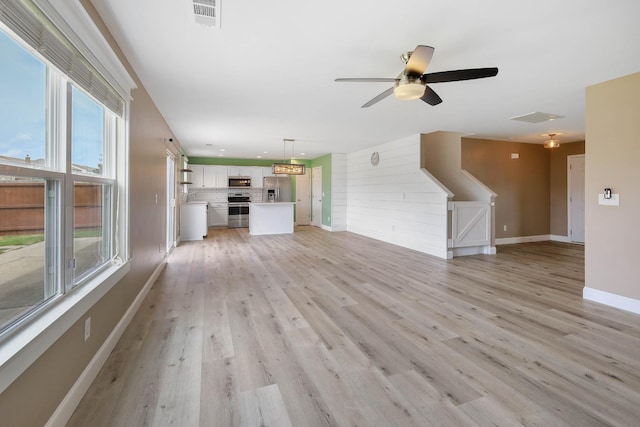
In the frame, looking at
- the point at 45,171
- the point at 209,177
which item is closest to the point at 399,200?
the point at 45,171

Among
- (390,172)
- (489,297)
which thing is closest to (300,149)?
(390,172)

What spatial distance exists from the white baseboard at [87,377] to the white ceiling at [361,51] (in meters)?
2.35

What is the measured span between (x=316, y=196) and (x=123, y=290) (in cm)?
812

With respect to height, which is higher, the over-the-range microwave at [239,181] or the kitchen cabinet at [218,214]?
the over-the-range microwave at [239,181]

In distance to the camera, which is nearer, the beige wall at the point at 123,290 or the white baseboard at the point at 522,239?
the beige wall at the point at 123,290

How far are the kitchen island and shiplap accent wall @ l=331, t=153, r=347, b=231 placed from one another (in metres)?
1.42

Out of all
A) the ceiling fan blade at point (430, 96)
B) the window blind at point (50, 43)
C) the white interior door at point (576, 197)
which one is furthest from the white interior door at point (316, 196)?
the window blind at point (50, 43)

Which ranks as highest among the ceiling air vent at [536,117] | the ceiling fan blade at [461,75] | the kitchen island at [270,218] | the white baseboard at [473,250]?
the ceiling air vent at [536,117]

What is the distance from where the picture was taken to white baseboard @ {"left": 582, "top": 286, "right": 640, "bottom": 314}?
295 centimetres

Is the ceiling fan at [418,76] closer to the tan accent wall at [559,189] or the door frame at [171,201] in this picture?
the door frame at [171,201]

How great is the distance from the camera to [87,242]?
2.11 metres

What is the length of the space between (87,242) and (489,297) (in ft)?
12.9

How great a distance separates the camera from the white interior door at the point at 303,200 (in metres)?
10.9

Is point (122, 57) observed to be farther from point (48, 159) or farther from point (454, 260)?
point (454, 260)
